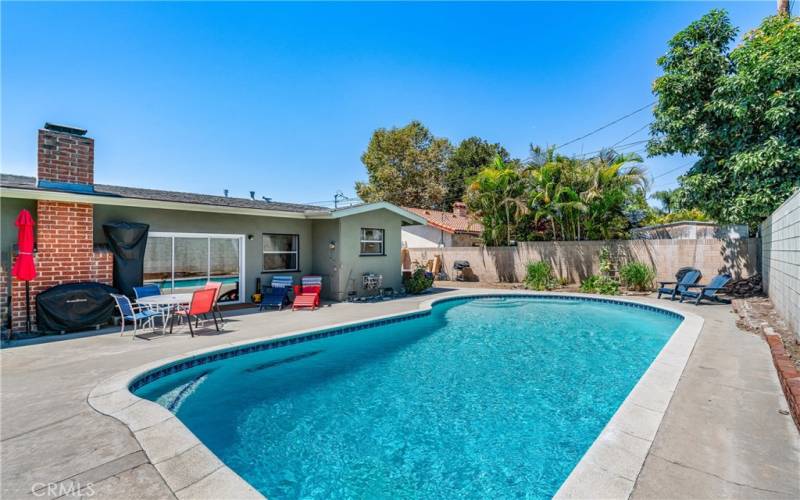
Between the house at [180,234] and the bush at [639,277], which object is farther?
the bush at [639,277]

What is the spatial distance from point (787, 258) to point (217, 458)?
9850 millimetres

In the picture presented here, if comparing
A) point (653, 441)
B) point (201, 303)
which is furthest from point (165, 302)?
point (653, 441)

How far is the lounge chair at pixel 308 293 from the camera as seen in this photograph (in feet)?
37.4

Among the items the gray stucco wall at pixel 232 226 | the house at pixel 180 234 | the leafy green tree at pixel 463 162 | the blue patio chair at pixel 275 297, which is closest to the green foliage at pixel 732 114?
the house at pixel 180 234

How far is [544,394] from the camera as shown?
5.65 meters

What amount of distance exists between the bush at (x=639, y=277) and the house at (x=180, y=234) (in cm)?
906

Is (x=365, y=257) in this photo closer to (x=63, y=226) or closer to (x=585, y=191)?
(x=63, y=226)

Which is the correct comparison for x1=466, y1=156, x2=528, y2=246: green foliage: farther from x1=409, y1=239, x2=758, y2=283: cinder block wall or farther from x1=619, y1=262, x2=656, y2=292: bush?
x1=619, y1=262, x2=656, y2=292: bush

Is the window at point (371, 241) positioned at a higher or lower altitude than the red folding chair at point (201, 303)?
higher

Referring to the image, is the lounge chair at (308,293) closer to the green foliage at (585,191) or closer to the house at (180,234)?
the house at (180,234)

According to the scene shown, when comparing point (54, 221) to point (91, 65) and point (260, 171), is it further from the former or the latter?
point (260, 171)

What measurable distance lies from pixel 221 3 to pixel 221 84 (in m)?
4.20

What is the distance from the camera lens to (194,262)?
11188mm

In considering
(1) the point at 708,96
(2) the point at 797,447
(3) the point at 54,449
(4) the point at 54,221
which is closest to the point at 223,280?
(4) the point at 54,221
